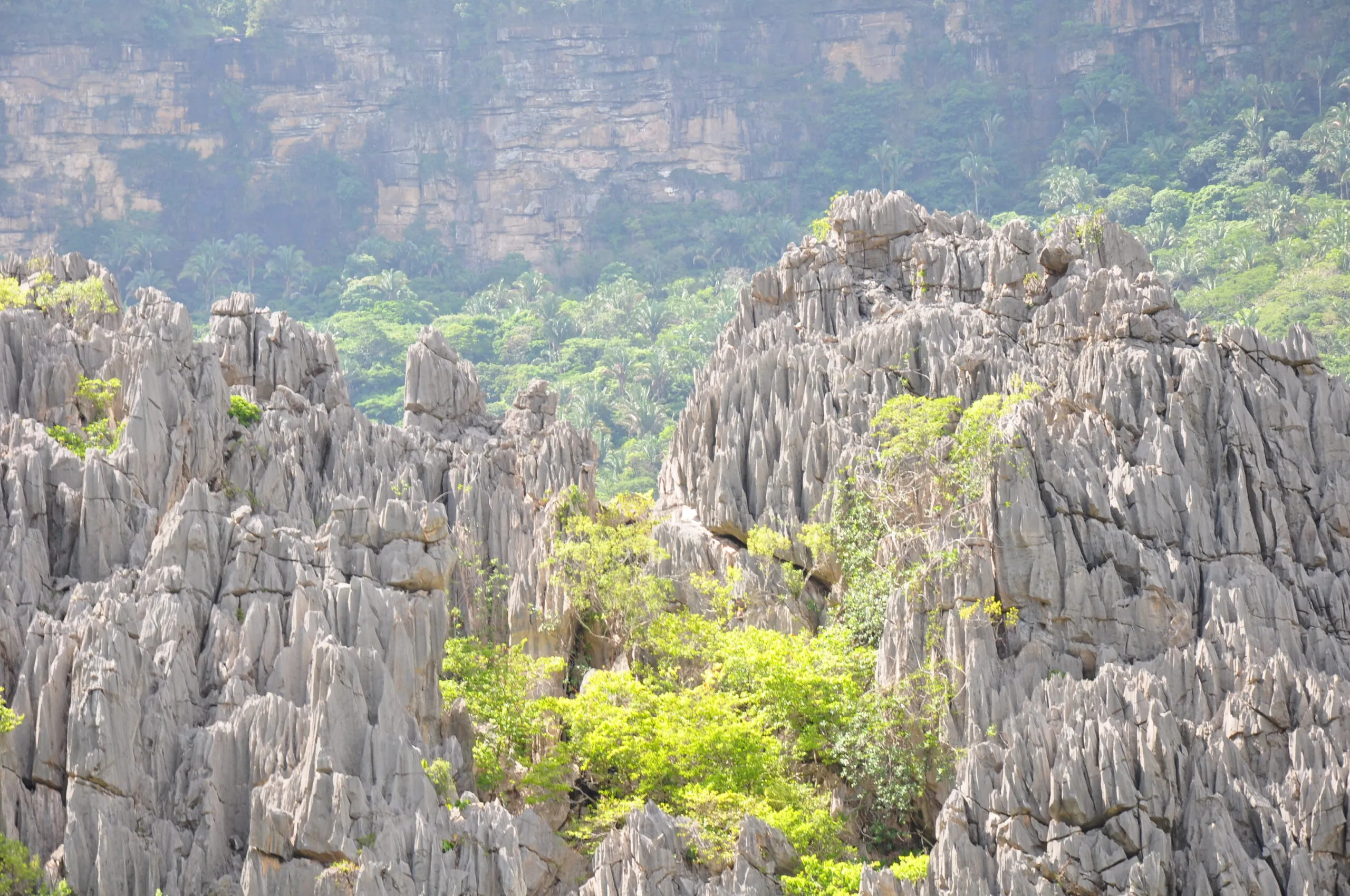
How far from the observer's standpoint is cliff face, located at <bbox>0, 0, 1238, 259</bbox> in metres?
122

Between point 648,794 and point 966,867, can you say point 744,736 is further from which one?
point 966,867

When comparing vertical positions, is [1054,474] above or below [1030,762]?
above

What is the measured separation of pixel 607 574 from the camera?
125ft

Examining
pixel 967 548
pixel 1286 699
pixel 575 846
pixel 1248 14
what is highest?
pixel 1248 14

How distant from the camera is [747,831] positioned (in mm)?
28719

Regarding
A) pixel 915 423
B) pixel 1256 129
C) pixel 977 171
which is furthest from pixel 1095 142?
pixel 915 423

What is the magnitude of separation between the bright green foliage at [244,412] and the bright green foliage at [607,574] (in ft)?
25.2

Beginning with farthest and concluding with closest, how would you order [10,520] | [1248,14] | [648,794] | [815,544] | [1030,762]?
[1248,14] < [815,544] < [648,794] < [10,520] < [1030,762]

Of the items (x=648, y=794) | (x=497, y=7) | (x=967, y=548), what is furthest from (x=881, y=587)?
(x=497, y=7)

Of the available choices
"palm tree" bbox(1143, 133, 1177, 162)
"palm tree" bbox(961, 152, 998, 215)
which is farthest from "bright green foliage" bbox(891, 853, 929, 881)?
"palm tree" bbox(961, 152, 998, 215)

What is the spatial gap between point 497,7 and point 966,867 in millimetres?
117870

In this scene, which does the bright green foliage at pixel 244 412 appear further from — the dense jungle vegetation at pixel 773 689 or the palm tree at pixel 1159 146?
the palm tree at pixel 1159 146

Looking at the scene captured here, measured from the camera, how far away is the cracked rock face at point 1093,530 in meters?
27.8

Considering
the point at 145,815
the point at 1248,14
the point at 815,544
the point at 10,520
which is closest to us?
the point at 145,815
